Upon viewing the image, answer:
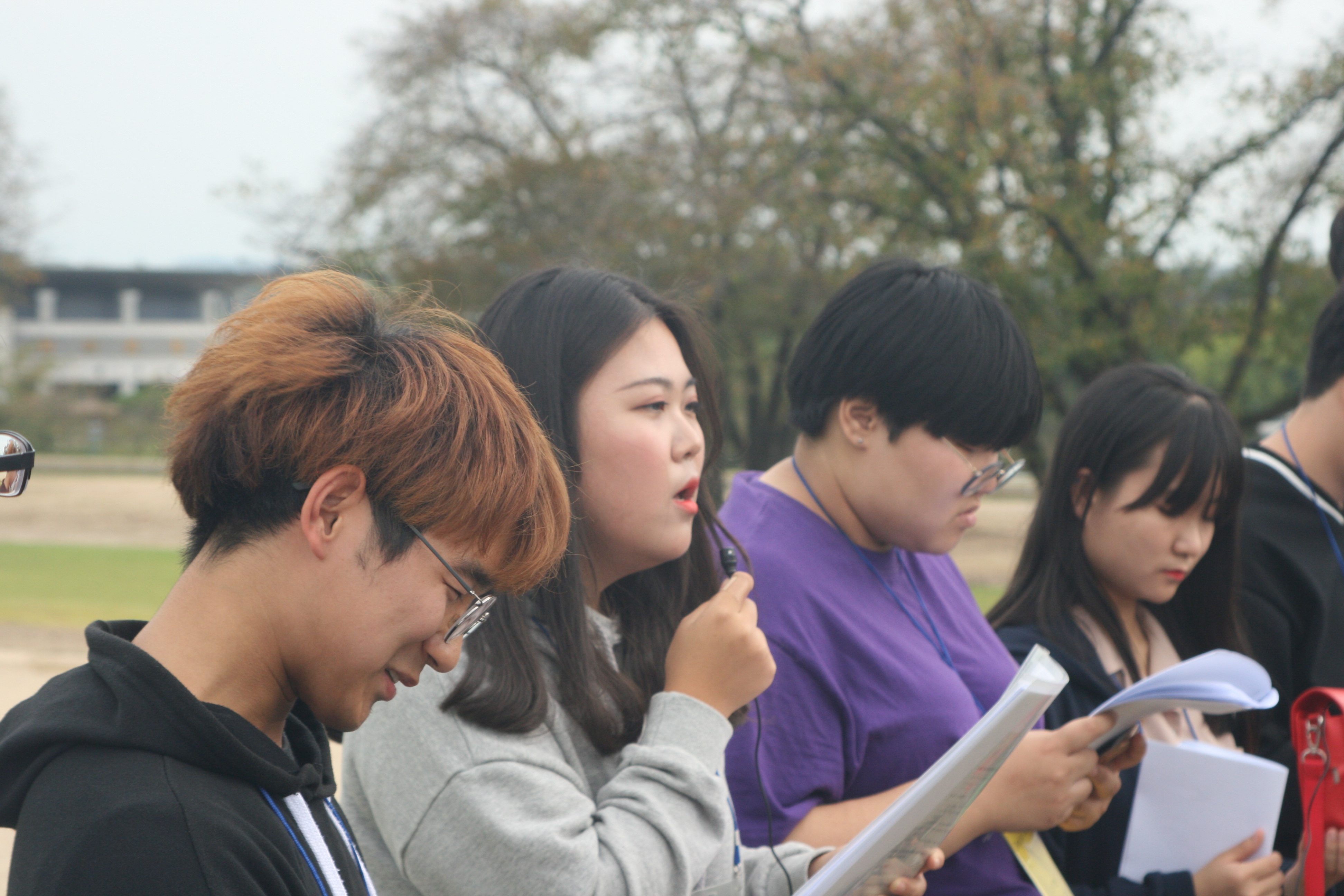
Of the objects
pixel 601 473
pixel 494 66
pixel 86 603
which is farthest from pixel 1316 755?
pixel 494 66

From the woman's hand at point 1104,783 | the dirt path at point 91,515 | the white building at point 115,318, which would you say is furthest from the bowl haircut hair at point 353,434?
the white building at point 115,318

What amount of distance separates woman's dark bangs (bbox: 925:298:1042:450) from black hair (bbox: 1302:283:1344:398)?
3.18 feet

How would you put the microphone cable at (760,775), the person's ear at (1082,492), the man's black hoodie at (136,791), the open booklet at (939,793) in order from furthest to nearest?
the person's ear at (1082,492)
the microphone cable at (760,775)
the open booklet at (939,793)
the man's black hoodie at (136,791)

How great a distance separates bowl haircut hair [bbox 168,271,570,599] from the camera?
1.10 meters

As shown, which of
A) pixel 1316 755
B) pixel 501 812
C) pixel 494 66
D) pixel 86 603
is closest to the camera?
pixel 501 812

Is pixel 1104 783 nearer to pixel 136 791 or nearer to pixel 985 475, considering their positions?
pixel 985 475

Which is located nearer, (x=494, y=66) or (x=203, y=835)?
(x=203, y=835)

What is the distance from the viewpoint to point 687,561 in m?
1.90

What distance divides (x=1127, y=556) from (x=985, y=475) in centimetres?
62

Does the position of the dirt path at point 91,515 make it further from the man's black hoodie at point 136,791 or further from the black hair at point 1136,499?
the man's black hoodie at point 136,791

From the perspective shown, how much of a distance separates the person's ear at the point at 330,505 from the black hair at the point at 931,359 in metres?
1.16

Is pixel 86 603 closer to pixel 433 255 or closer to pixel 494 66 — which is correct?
pixel 433 255

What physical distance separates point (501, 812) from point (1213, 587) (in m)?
1.88

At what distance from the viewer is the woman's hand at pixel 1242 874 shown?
2.11 metres
